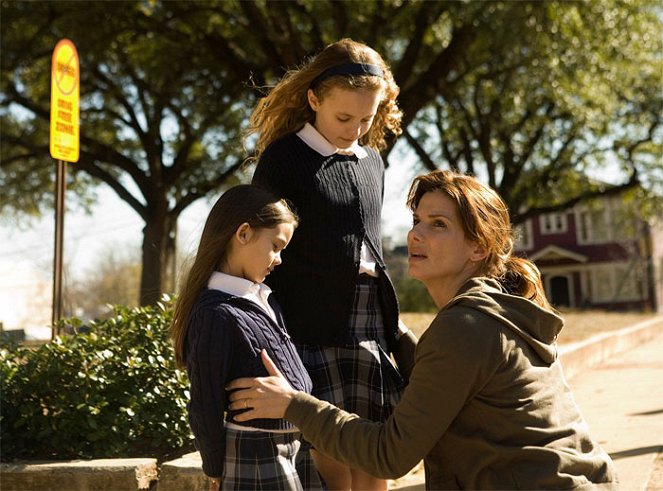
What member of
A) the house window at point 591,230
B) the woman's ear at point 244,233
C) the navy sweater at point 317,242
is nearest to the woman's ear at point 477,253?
the navy sweater at point 317,242

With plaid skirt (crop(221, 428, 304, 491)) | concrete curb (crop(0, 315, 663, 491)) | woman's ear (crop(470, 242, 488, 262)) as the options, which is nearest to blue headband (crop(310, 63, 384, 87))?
woman's ear (crop(470, 242, 488, 262))

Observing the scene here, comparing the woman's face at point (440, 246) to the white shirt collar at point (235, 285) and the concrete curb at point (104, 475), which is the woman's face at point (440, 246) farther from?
the concrete curb at point (104, 475)

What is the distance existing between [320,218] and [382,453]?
1050 mm

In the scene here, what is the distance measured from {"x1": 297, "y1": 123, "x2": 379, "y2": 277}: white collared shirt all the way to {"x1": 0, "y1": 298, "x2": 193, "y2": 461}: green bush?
1.78 m

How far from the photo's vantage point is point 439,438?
223cm

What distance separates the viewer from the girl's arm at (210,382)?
8.03 feet

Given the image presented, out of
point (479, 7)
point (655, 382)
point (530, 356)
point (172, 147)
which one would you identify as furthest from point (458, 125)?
point (530, 356)

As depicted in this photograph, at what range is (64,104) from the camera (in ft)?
20.2

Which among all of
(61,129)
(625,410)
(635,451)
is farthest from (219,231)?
(625,410)

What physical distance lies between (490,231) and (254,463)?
3.33 feet

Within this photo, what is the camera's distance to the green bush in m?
4.28

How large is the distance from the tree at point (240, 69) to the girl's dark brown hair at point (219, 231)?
32.4 ft

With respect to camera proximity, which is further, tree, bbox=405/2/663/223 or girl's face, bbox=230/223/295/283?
tree, bbox=405/2/663/223

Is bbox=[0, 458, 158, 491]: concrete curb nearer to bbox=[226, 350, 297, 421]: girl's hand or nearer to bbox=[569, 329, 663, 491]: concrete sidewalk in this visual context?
bbox=[226, 350, 297, 421]: girl's hand
